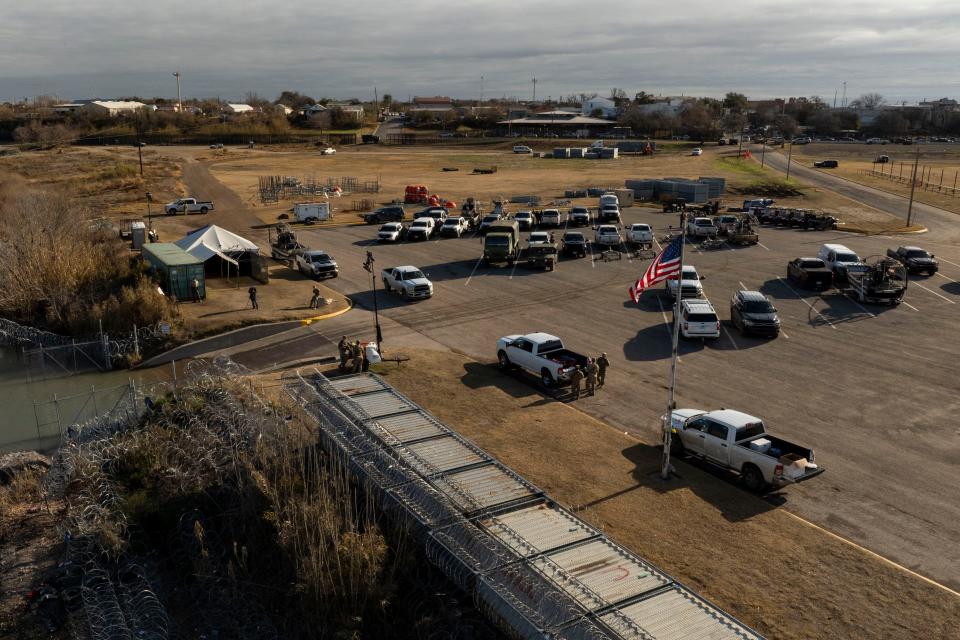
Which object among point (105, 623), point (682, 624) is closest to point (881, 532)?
point (682, 624)

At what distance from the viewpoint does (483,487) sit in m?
15.9

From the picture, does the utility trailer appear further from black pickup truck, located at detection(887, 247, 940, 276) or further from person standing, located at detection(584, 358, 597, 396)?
person standing, located at detection(584, 358, 597, 396)

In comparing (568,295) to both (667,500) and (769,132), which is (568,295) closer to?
(667,500)

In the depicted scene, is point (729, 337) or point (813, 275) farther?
point (813, 275)

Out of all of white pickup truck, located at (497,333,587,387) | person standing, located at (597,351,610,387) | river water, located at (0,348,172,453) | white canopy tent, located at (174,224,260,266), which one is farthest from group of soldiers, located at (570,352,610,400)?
white canopy tent, located at (174,224,260,266)

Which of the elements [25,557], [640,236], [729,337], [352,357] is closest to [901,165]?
[640,236]

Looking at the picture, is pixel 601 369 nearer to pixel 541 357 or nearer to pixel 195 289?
pixel 541 357

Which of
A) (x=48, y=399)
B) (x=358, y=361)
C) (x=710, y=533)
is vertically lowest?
(x=48, y=399)

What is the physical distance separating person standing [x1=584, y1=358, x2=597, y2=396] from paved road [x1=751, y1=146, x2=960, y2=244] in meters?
39.0

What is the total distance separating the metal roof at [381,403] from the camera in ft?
65.5

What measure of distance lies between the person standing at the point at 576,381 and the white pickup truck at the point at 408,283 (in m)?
13.7

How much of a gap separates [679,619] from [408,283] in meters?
26.7

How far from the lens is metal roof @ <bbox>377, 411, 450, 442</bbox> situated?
727 inches

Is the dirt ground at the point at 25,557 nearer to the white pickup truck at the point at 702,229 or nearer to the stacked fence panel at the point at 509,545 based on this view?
the stacked fence panel at the point at 509,545
